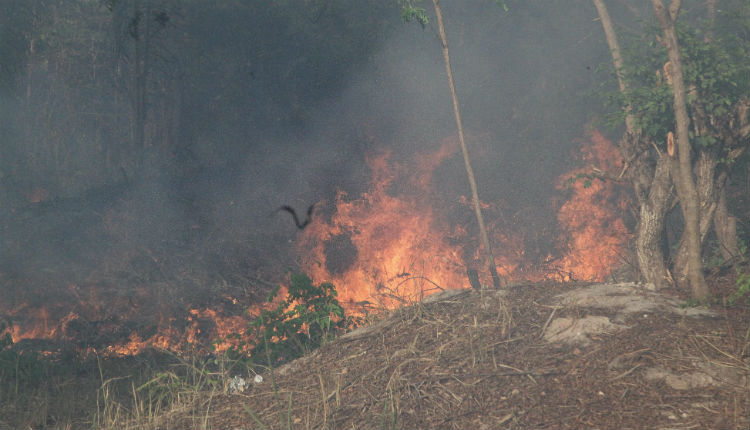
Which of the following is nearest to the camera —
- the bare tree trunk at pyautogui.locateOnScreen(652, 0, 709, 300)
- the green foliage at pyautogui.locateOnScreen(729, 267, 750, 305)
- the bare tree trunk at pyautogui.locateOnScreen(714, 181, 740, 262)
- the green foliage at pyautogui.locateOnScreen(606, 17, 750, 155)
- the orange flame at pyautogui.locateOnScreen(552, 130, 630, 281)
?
the green foliage at pyautogui.locateOnScreen(729, 267, 750, 305)

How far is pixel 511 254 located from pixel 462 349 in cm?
1133

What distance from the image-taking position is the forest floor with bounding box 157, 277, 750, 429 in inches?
171

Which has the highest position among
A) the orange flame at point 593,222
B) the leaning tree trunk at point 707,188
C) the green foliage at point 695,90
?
the green foliage at point 695,90

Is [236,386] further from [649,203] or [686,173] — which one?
[649,203]

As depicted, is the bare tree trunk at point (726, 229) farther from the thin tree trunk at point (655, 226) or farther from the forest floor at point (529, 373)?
the forest floor at point (529, 373)

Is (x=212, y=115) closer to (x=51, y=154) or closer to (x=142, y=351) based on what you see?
(x=51, y=154)

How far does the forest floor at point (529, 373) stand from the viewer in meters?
4.34

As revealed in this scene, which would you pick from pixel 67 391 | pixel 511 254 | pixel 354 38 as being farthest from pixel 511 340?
A: pixel 354 38

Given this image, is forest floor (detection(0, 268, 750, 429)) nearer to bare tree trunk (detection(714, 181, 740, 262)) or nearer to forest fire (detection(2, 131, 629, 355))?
bare tree trunk (detection(714, 181, 740, 262))

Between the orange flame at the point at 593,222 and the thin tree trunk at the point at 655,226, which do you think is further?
the orange flame at the point at 593,222

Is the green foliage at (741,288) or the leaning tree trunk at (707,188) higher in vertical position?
the leaning tree trunk at (707,188)

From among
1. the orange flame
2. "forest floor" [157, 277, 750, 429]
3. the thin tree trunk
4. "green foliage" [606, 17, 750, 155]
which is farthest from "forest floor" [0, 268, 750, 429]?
the orange flame

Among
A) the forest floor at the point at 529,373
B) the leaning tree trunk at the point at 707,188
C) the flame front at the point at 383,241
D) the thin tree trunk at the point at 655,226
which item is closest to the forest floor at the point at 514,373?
the forest floor at the point at 529,373

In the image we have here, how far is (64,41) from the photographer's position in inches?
728
